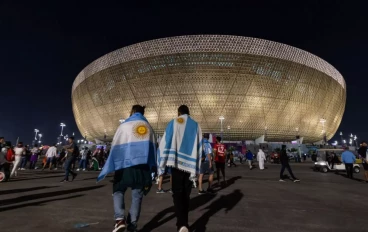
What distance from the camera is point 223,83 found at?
44438 millimetres

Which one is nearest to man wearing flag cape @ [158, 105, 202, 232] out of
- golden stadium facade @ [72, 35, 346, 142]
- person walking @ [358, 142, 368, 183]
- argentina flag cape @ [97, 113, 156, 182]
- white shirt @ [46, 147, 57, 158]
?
argentina flag cape @ [97, 113, 156, 182]

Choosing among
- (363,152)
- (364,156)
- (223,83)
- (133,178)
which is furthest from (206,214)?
(223,83)

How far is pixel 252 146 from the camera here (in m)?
44.0

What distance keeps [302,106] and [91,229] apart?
2094 inches

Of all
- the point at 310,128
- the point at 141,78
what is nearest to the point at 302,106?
the point at 310,128

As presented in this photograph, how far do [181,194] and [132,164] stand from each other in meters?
0.73

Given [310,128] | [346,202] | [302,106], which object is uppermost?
[302,106]

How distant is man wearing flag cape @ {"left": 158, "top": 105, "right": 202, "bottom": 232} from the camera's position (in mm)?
3003

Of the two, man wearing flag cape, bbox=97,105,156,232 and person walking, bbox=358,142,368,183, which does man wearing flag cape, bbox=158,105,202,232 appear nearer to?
man wearing flag cape, bbox=97,105,156,232

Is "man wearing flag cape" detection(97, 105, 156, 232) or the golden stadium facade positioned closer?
"man wearing flag cape" detection(97, 105, 156, 232)

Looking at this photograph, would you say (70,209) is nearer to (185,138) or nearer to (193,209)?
(193,209)

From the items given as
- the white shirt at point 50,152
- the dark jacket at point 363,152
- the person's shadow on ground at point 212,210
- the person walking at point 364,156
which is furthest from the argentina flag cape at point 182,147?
the white shirt at point 50,152

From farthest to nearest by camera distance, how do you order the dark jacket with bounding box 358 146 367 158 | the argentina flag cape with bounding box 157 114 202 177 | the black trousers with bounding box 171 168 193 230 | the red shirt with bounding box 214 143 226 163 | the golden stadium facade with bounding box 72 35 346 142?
1. the golden stadium facade with bounding box 72 35 346 142
2. the dark jacket with bounding box 358 146 367 158
3. the red shirt with bounding box 214 143 226 163
4. the argentina flag cape with bounding box 157 114 202 177
5. the black trousers with bounding box 171 168 193 230

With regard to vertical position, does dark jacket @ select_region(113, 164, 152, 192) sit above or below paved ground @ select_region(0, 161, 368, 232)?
above
